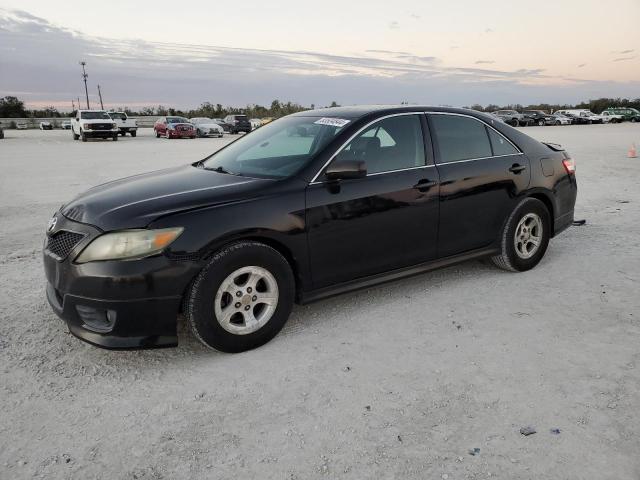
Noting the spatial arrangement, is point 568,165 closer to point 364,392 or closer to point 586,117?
point 364,392

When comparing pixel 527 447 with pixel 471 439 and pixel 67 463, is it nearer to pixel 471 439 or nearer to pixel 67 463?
pixel 471 439

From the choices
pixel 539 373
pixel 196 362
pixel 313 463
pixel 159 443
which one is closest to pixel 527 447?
pixel 539 373

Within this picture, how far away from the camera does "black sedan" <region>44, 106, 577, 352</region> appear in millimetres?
3250

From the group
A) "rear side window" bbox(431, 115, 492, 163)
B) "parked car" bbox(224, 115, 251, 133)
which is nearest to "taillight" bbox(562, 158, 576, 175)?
"rear side window" bbox(431, 115, 492, 163)

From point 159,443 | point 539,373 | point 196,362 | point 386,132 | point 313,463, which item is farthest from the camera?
point 386,132

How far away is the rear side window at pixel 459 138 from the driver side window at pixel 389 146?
219 millimetres

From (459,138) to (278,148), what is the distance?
1621mm

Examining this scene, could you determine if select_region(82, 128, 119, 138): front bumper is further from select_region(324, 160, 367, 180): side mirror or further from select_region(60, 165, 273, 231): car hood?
select_region(324, 160, 367, 180): side mirror

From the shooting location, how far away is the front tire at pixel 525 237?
4992 mm

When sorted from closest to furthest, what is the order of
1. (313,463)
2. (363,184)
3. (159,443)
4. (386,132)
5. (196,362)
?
1. (313,463)
2. (159,443)
3. (196,362)
4. (363,184)
5. (386,132)

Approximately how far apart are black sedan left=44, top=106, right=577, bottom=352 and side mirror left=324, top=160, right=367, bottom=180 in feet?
0.04

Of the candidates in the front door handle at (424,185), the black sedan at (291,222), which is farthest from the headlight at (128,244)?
the front door handle at (424,185)

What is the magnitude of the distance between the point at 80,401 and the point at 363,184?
2.37 meters

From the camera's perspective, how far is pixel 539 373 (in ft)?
10.6
